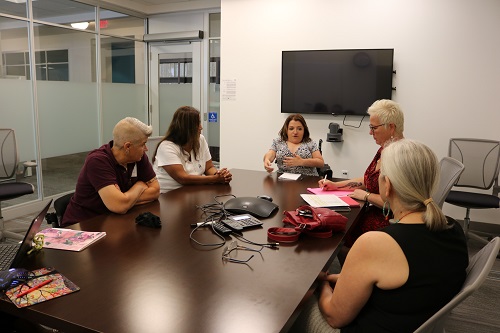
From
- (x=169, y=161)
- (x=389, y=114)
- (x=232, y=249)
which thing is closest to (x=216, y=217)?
(x=232, y=249)

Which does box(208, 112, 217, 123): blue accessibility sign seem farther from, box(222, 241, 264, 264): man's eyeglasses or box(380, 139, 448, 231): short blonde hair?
box(380, 139, 448, 231): short blonde hair

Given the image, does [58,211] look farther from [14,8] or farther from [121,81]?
[121,81]

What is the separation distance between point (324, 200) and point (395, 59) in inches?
107

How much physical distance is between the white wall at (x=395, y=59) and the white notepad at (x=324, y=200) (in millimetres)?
2363

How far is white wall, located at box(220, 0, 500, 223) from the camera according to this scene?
4.20m

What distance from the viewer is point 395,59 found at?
14.6 ft

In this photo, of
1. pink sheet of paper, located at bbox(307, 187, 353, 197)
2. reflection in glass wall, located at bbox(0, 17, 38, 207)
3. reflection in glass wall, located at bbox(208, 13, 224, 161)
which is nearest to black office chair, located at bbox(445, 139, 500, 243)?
pink sheet of paper, located at bbox(307, 187, 353, 197)

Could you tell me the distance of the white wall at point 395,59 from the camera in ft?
13.8

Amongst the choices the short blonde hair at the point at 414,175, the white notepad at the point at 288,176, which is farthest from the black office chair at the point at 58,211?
the short blonde hair at the point at 414,175

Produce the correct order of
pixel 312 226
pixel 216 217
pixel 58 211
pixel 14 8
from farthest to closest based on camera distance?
pixel 14 8 < pixel 58 211 < pixel 216 217 < pixel 312 226

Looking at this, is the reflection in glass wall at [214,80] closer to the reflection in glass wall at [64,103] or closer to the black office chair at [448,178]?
the reflection in glass wall at [64,103]

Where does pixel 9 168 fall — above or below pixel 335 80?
below

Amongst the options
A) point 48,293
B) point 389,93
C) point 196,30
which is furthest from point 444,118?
point 48,293

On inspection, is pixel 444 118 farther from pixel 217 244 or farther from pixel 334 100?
pixel 217 244
